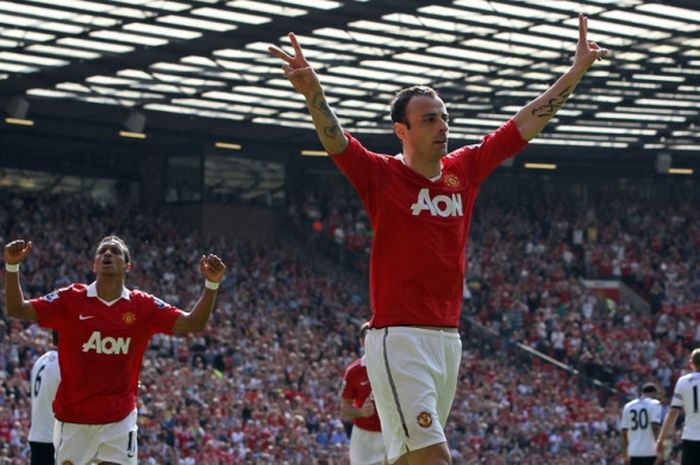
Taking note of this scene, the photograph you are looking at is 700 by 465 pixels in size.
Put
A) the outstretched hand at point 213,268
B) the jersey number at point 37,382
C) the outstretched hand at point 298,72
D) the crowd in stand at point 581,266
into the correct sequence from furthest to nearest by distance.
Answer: the crowd in stand at point 581,266 → the jersey number at point 37,382 → the outstretched hand at point 213,268 → the outstretched hand at point 298,72

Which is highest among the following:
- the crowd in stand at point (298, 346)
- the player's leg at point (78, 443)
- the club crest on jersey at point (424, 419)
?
the club crest on jersey at point (424, 419)

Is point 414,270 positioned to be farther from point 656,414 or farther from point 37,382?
point 656,414

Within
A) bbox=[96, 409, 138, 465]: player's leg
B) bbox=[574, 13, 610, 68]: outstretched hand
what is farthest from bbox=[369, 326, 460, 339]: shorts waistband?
bbox=[96, 409, 138, 465]: player's leg

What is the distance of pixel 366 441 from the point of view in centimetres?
1388

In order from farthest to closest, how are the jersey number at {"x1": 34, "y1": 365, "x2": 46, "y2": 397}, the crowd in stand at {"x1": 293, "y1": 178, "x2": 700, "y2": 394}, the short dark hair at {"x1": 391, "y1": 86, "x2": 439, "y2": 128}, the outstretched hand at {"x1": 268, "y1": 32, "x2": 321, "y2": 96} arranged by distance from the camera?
the crowd in stand at {"x1": 293, "y1": 178, "x2": 700, "y2": 394} → the jersey number at {"x1": 34, "y1": 365, "x2": 46, "y2": 397} → the short dark hair at {"x1": 391, "y1": 86, "x2": 439, "y2": 128} → the outstretched hand at {"x1": 268, "y1": 32, "x2": 321, "y2": 96}

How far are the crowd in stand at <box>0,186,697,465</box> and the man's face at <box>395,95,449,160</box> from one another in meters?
14.9

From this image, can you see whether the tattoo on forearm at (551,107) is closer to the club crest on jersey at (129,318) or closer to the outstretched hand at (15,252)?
the outstretched hand at (15,252)

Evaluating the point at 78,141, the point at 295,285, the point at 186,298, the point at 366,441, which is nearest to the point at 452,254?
the point at 366,441

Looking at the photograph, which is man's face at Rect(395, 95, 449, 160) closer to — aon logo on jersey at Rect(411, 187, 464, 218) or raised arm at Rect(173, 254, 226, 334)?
aon logo on jersey at Rect(411, 187, 464, 218)

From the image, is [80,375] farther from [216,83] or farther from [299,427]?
[216,83]

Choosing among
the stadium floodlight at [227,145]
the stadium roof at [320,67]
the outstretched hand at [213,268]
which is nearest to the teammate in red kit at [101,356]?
the outstretched hand at [213,268]

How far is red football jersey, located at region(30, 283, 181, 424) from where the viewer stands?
942 centimetres

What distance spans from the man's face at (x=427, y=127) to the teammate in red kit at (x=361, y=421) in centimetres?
649

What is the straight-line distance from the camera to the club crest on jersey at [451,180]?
7.21 m
